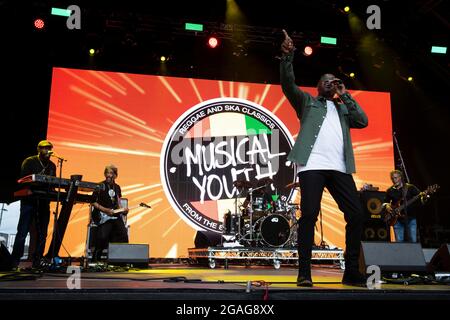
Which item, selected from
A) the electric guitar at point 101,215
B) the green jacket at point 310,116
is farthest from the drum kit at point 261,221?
the green jacket at point 310,116

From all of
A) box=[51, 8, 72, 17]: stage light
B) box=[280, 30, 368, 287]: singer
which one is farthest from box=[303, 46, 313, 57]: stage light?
box=[280, 30, 368, 287]: singer

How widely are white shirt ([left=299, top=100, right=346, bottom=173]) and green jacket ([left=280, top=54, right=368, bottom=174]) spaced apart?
3cm

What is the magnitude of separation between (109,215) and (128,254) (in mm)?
1090

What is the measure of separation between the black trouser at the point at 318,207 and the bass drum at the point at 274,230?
4.36 meters

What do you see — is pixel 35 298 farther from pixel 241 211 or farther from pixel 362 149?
pixel 362 149

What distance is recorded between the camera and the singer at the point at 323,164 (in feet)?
10.6

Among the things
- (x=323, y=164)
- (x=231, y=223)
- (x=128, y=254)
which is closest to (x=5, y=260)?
(x=128, y=254)

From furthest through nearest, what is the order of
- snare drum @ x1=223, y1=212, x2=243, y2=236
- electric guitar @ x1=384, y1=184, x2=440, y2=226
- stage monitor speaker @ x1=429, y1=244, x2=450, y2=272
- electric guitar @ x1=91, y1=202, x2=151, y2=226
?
1. snare drum @ x1=223, y1=212, x2=243, y2=236
2. electric guitar @ x1=384, y1=184, x2=440, y2=226
3. electric guitar @ x1=91, y1=202, x2=151, y2=226
4. stage monitor speaker @ x1=429, y1=244, x2=450, y2=272

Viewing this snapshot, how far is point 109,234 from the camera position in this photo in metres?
7.07

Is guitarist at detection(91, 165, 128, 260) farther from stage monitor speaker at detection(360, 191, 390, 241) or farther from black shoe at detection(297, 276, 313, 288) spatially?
stage monitor speaker at detection(360, 191, 390, 241)

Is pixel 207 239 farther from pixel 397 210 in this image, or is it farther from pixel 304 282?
pixel 304 282

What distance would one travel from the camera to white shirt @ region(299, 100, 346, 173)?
10.9 ft

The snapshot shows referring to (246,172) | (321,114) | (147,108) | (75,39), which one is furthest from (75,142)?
(321,114)

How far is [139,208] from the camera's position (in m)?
9.07
